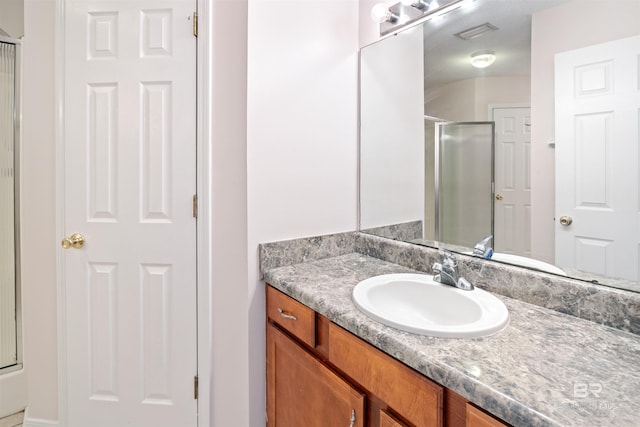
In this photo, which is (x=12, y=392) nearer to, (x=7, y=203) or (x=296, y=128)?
(x=7, y=203)

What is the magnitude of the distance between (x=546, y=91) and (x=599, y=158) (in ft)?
0.84

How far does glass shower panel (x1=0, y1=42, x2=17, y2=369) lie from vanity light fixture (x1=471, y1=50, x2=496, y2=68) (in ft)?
7.78

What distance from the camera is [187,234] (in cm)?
144

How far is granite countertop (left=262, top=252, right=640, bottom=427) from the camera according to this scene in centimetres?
50

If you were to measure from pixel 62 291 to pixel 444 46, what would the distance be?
6.36 ft

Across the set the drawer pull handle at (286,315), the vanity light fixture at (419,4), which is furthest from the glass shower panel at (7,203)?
the vanity light fixture at (419,4)

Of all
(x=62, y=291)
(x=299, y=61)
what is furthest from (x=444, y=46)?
(x=62, y=291)

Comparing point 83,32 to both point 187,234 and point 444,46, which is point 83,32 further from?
point 444,46

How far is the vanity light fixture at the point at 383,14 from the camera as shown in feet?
4.44

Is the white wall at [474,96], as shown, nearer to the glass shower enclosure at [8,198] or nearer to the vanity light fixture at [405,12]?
the vanity light fixture at [405,12]

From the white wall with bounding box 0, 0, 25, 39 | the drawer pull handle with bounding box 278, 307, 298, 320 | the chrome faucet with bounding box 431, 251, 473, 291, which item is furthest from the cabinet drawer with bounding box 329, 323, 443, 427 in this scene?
the white wall with bounding box 0, 0, 25, 39

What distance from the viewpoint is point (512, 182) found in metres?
1.09

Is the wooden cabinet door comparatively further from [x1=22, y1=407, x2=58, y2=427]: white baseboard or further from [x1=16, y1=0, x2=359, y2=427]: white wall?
[x1=22, y1=407, x2=58, y2=427]: white baseboard

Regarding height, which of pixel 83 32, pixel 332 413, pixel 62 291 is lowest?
pixel 332 413
